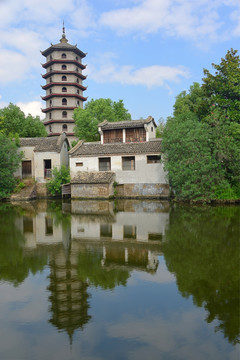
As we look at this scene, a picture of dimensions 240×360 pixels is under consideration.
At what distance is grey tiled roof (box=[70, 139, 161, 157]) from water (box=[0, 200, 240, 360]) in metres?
14.4

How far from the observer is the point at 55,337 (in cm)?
464

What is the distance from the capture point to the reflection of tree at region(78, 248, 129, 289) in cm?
670

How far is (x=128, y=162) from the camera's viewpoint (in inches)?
1027

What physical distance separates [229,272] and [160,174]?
59.5 ft

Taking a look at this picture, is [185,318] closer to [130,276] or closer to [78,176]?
[130,276]

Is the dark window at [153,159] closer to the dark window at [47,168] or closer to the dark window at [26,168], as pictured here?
the dark window at [47,168]

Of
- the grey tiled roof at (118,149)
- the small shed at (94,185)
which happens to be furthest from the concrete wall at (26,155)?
the small shed at (94,185)

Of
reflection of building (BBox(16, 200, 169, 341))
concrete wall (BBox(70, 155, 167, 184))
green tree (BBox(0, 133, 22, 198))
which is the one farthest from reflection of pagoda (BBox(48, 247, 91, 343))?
green tree (BBox(0, 133, 22, 198))

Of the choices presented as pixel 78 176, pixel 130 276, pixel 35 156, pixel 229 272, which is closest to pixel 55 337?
pixel 130 276

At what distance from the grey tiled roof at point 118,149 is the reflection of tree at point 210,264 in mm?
12649

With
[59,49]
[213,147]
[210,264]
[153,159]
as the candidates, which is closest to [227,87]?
[213,147]

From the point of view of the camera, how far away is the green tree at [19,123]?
3400 cm

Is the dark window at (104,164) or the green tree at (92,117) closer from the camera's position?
the dark window at (104,164)

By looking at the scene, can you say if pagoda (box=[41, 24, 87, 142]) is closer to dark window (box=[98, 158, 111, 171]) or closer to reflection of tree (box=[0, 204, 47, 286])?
dark window (box=[98, 158, 111, 171])
